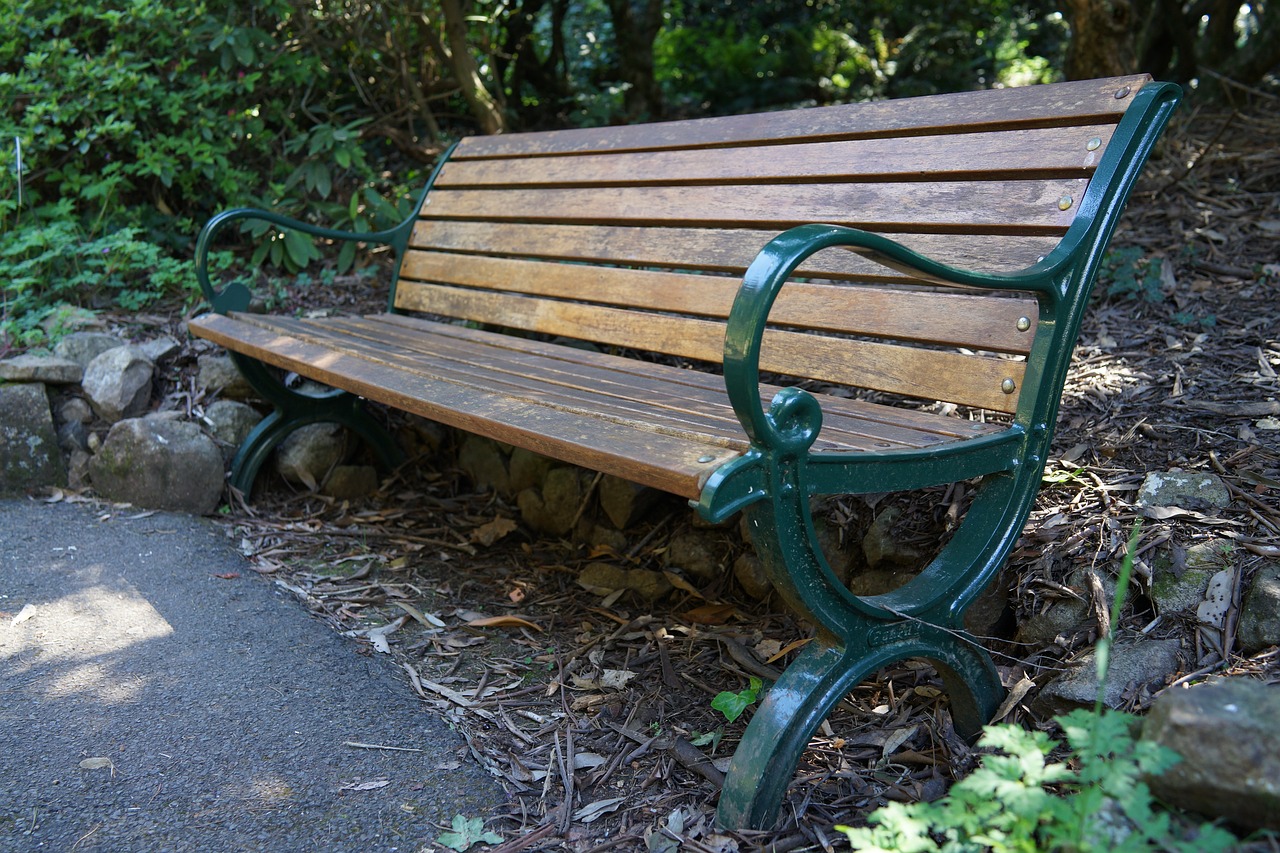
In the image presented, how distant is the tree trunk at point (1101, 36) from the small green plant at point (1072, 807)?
10.8ft

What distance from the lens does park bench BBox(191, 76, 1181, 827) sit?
170 centimetres

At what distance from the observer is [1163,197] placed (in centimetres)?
377

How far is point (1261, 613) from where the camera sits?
186 cm

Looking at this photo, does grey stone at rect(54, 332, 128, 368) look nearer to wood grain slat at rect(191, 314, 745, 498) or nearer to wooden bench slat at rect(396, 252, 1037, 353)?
wood grain slat at rect(191, 314, 745, 498)

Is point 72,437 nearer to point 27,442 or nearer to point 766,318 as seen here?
point 27,442

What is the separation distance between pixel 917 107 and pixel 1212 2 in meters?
3.69

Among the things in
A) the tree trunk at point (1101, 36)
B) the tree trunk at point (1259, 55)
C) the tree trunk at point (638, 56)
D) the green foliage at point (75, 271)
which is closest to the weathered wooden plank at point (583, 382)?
the green foliage at point (75, 271)

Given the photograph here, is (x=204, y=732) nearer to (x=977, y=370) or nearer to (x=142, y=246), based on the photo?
(x=977, y=370)

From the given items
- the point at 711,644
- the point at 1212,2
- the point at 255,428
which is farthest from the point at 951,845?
the point at 1212,2

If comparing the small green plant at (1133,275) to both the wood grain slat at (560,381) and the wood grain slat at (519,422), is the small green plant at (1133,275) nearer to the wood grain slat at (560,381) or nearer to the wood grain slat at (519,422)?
the wood grain slat at (560,381)

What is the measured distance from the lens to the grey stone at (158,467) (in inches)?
131

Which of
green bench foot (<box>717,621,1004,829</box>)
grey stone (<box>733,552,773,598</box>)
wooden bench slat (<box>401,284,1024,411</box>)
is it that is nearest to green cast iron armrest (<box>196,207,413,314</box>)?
wooden bench slat (<box>401,284,1024,411</box>)

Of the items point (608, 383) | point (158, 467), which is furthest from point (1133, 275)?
point (158, 467)

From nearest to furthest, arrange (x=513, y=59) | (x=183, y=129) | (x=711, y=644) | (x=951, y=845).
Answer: (x=951, y=845) < (x=711, y=644) < (x=183, y=129) < (x=513, y=59)
